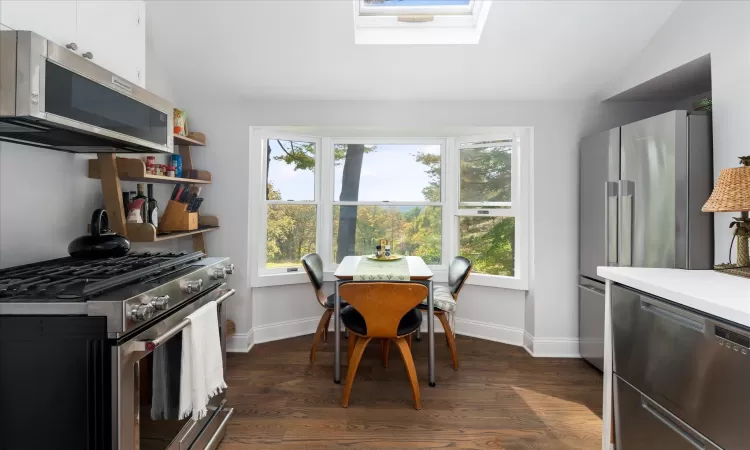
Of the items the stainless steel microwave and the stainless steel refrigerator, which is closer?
the stainless steel microwave

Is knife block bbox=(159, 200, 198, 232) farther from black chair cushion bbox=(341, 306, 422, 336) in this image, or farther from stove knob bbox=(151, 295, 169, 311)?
stove knob bbox=(151, 295, 169, 311)

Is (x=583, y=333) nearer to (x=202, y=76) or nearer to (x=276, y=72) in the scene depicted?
(x=276, y=72)

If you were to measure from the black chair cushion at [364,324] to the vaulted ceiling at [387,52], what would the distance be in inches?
71.1

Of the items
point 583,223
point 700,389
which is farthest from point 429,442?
point 583,223

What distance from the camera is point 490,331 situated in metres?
3.55

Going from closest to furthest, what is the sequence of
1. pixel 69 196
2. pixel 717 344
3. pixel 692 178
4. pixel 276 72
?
pixel 717 344 → pixel 69 196 → pixel 692 178 → pixel 276 72

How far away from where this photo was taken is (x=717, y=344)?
115 cm

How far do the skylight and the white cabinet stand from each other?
1.39 metres

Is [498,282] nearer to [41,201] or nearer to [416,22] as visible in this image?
[416,22]

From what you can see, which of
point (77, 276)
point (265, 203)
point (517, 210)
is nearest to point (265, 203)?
point (265, 203)

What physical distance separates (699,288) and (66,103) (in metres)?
2.30

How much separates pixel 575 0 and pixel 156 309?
282cm

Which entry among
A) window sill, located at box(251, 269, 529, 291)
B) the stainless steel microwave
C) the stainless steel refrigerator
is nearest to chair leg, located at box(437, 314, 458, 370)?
window sill, located at box(251, 269, 529, 291)

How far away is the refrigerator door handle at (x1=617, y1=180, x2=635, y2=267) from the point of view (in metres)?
2.53
